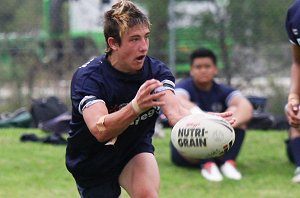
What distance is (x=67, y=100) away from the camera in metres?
12.4

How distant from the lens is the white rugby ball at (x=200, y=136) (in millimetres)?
4750

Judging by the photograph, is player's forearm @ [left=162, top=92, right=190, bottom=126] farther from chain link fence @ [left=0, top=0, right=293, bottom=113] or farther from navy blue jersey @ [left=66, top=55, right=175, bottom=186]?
chain link fence @ [left=0, top=0, right=293, bottom=113]

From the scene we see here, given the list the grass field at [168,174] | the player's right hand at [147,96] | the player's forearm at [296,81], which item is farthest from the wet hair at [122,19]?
the grass field at [168,174]

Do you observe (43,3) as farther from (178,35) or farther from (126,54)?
(126,54)

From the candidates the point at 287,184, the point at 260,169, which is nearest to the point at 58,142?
the point at 260,169

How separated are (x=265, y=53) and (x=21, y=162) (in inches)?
196

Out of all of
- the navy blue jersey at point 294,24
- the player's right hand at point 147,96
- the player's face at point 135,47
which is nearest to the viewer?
the player's right hand at point 147,96

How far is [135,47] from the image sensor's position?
4.86 m

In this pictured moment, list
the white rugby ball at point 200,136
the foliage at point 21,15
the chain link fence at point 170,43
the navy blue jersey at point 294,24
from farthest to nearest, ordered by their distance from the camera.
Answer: the foliage at point 21,15
the chain link fence at point 170,43
the navy blue jersey at point 294,24
the white rugby ball at point 200,136

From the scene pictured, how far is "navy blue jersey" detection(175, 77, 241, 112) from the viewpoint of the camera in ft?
28.9

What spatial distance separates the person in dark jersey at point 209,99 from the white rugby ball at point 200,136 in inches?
141


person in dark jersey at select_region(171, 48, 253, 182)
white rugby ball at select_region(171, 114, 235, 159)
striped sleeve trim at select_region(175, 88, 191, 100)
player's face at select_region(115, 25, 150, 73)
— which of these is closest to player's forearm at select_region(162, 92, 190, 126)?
white rugby ball at select_region(171, 114, 235, 159)

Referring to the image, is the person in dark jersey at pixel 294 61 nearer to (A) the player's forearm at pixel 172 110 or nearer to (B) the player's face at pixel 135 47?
(A) the player's forearm at pixel 172 110

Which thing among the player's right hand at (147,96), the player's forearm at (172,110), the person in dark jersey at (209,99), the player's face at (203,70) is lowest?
the person in dark jersey at (209,99)
